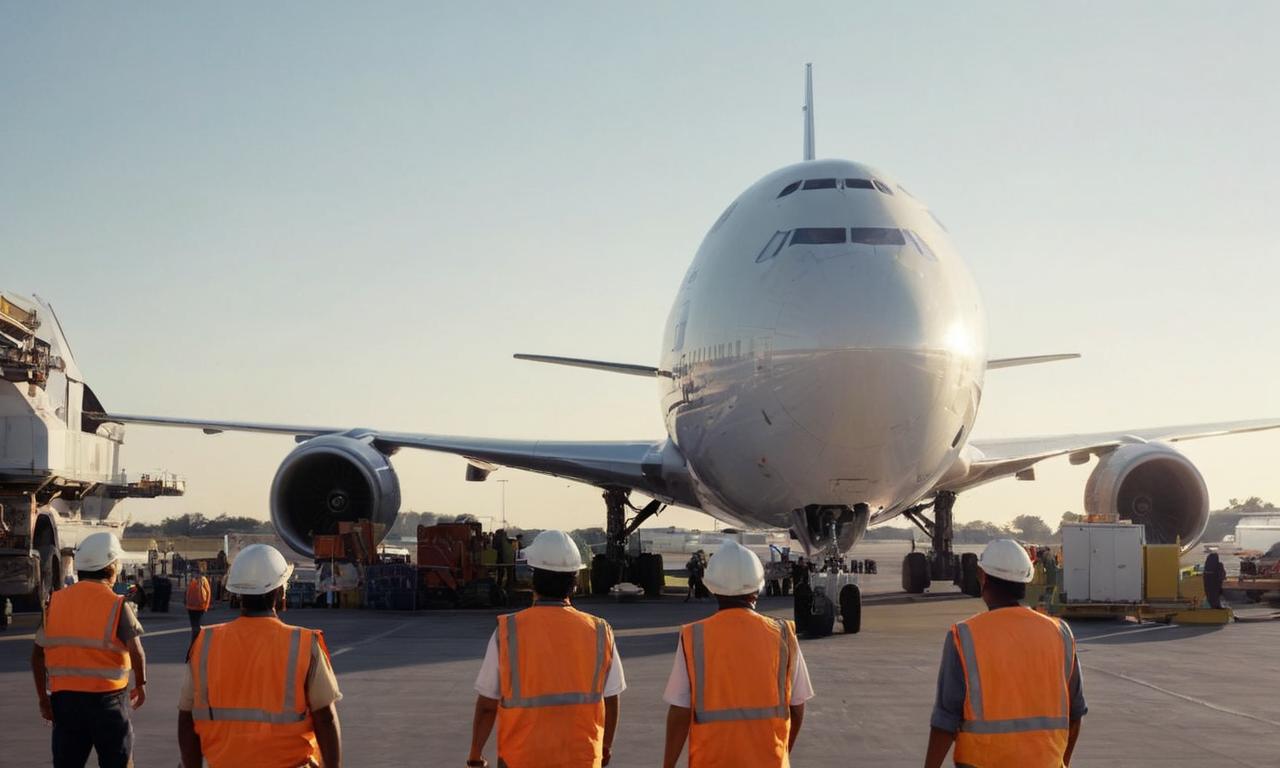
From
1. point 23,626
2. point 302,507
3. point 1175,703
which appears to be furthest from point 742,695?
point 302,507

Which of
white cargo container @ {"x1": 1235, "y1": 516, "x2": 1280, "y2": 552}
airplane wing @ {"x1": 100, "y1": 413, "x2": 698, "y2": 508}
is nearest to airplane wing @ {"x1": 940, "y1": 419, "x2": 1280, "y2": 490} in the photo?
airplane wing @ {"x1": 100, "y1": 413, "x2": 698, "y2": 508}

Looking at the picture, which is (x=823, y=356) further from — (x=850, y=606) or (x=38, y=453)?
(x=38, y=453)

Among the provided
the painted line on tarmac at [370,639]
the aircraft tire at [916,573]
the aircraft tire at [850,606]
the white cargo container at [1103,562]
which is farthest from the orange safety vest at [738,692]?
the aircraft tire at [916,573]

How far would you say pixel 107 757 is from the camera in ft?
19.6

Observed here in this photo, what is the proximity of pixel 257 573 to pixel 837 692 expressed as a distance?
21.6 ft

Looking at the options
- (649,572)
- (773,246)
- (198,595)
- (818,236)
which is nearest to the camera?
(198,595)

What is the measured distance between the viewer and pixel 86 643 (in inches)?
242

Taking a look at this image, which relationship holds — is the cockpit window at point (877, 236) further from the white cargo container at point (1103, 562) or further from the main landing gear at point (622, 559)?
the main landing gear at point (622, 559)

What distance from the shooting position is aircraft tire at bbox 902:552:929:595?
25.8 meters

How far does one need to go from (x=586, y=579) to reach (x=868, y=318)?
1503 cm

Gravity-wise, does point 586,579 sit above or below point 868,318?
below

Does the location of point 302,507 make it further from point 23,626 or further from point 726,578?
point 726,578

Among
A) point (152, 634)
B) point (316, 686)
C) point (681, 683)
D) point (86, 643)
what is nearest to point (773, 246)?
point (152, 634)

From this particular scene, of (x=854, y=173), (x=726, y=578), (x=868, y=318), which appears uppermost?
(x=854, y=173)
